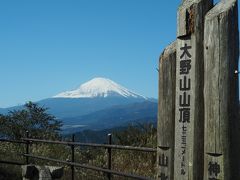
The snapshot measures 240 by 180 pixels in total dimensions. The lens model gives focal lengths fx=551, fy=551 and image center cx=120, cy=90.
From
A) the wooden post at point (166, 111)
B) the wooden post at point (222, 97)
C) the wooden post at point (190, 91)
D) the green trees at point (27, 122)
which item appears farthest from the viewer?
the green trees at point (27, 122)

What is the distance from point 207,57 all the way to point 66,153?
35.5 ft

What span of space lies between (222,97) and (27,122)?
20338mm

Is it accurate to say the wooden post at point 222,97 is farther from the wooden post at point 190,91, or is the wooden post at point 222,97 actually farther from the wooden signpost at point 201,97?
the wooden post at point 190,91

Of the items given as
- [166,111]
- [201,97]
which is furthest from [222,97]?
[166,111]

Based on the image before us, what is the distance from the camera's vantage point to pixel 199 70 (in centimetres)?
502

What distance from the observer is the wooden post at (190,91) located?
5012 millimetres

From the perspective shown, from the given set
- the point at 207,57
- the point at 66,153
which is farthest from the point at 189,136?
the point at 66,153

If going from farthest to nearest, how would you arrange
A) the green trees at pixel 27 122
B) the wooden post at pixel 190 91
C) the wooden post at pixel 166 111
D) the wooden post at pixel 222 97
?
the green trees at pixel 27 122, the wooden post at pixel 166 111, the wooden post at pixel 190 91, the wooden post at pixel 222 97

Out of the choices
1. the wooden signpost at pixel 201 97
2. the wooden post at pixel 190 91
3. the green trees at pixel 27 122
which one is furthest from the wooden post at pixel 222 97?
the green trees at pixel 27 122

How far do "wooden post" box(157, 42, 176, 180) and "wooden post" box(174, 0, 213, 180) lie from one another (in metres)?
0.10

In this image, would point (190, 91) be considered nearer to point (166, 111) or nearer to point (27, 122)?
point (166, 111)

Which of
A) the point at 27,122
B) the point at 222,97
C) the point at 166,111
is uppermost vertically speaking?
the point at 222,97

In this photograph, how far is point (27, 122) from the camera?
2441 centimetres

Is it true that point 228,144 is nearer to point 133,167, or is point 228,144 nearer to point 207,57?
point 207,57
